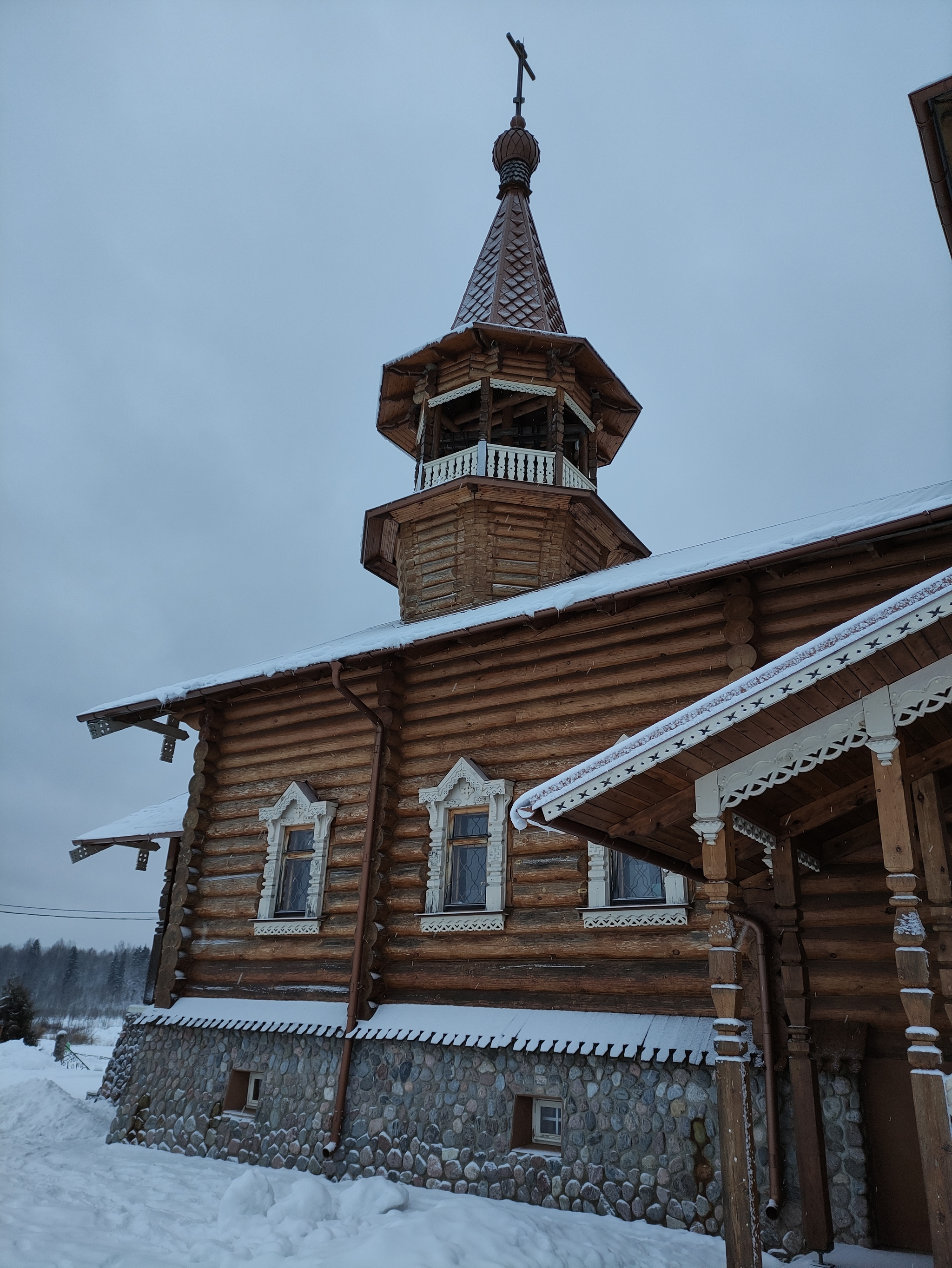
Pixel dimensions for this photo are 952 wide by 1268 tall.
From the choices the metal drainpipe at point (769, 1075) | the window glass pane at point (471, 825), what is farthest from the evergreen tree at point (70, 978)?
the metal drainpipe at point (769, 1075)

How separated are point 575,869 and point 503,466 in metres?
6.76

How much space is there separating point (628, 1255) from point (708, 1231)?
1.05 m

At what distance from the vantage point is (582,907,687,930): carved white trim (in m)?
8.44

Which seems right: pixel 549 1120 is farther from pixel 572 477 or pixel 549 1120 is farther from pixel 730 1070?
pixel 572 477

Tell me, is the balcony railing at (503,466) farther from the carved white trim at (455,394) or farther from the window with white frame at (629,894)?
the window with white frame at (629,894)

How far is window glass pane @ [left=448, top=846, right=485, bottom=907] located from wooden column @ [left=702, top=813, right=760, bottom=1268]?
5121mm

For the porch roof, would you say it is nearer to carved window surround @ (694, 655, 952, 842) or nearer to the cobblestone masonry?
carved window surround @ (694, 655, 952, 842)

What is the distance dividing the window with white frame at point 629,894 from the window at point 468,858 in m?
1.48

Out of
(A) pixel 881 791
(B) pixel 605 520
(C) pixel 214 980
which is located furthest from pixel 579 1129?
(B) pixel 605 520

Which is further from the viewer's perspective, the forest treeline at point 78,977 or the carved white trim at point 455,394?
the forest treeline at point 78,977

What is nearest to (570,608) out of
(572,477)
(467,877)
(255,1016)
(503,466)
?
(467,877)

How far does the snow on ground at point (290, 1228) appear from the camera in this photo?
5949 millimetres

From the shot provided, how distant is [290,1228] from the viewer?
6648 millimetres

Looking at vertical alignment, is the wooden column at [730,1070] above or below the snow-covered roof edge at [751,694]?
below
